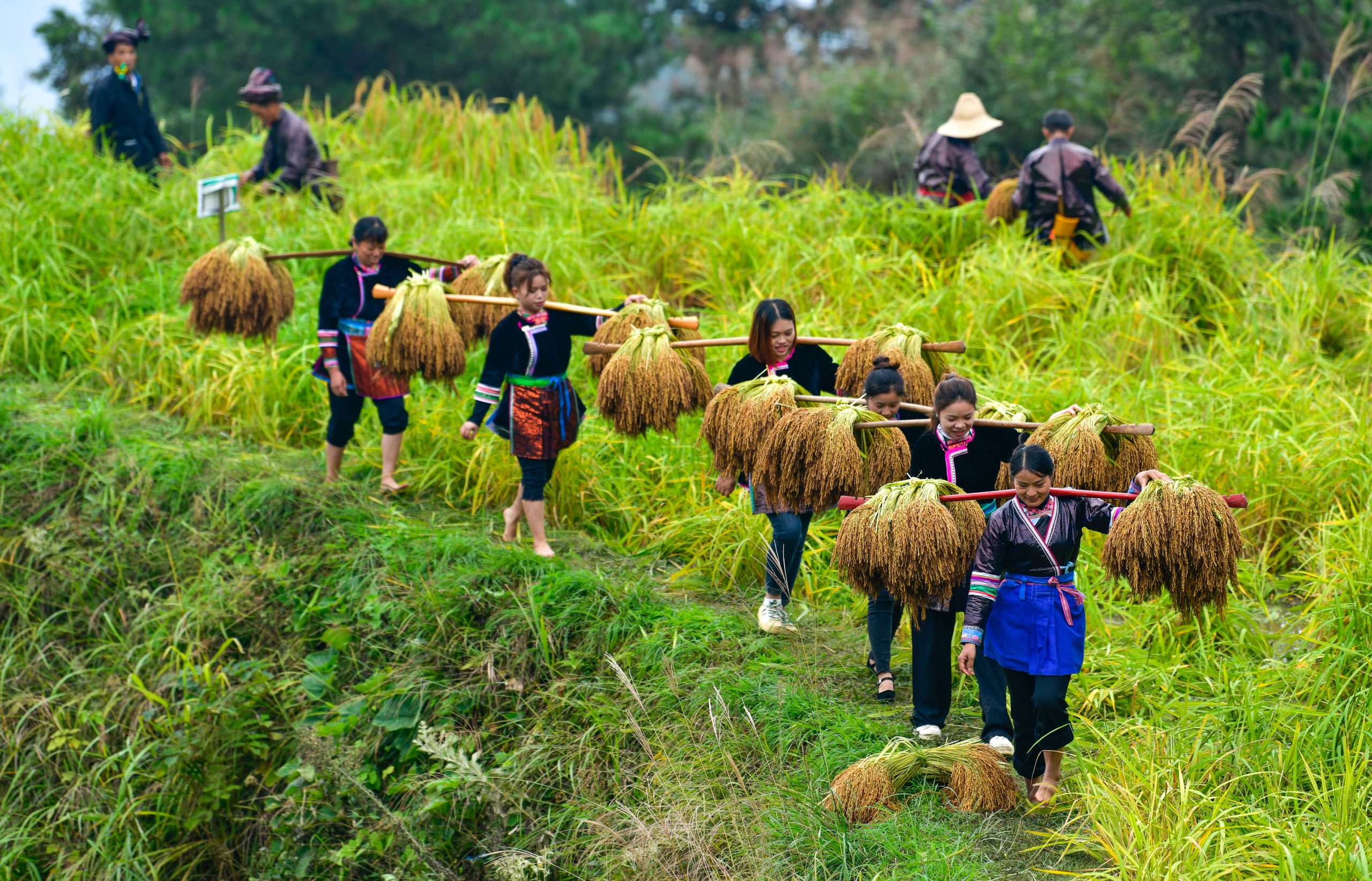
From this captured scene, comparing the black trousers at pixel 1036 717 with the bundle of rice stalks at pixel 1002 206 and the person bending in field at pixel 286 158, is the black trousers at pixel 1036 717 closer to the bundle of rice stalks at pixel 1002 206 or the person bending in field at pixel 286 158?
the bundle of rice stalks at pixel 1002 206

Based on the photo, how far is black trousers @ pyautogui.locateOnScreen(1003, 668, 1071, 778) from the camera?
161 inches

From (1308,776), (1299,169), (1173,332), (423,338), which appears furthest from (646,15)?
(1308,776)

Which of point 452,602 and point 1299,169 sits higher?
point 1299,169

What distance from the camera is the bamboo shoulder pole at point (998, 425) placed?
4211 millimetres

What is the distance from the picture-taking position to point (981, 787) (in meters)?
4.22

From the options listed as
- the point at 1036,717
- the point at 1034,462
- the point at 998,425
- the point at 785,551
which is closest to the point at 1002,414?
the point at 998,425

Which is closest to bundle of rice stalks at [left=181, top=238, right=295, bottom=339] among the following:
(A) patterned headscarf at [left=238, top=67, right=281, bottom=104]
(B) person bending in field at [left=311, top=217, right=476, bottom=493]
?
(B) person bending in field at [left=311, top=217, right=476, bottom=493]

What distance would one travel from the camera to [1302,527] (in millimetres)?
5961

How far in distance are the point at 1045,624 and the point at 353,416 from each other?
383cm

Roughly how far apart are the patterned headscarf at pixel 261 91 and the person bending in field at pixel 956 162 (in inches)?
167

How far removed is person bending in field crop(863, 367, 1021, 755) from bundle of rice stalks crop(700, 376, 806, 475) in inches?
12.1

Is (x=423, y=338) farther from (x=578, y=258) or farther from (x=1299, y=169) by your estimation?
Answer: (x=1299, y=169)

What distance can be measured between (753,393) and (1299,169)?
29.5 feet

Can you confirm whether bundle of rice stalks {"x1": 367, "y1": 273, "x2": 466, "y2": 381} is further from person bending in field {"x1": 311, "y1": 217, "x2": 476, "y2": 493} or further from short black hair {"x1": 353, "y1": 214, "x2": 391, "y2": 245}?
short black hair {"x1": 353, "y1": 214, "x2": 391, "y2": 245}
